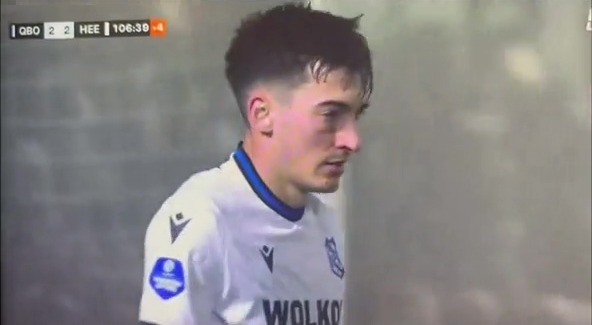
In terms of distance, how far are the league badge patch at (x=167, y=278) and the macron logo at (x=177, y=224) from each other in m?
0.03

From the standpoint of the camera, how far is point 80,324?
1171 millimetres

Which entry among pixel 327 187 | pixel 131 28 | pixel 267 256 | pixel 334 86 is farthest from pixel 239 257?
pixel 131 28

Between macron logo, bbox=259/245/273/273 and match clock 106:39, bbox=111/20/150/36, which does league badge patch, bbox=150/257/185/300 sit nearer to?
macron logo, bbox=259/245/273/273

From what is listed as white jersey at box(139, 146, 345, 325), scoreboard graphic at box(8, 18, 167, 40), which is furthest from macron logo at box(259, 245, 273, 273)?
scoreboard graphic at box(8, 18, 167, 40)

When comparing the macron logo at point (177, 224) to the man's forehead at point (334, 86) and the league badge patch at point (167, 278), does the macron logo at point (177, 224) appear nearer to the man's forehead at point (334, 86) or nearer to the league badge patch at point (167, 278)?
the league badge patch at point (167, 278)

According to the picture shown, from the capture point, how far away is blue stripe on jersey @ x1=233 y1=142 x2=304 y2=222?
1.08 metres

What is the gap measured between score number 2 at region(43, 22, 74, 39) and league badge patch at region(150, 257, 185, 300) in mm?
335

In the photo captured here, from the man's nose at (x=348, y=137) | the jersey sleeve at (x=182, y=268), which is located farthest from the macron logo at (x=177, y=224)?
the man's nose at (x=348, y=137)

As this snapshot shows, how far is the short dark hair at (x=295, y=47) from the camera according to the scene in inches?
41.8

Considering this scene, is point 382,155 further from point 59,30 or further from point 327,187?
point 59,30

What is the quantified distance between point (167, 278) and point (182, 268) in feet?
0.12

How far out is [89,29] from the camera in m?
1.16

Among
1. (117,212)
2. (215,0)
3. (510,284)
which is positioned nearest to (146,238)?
(117,212)

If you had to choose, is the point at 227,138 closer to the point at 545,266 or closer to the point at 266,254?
the point at 266,254
